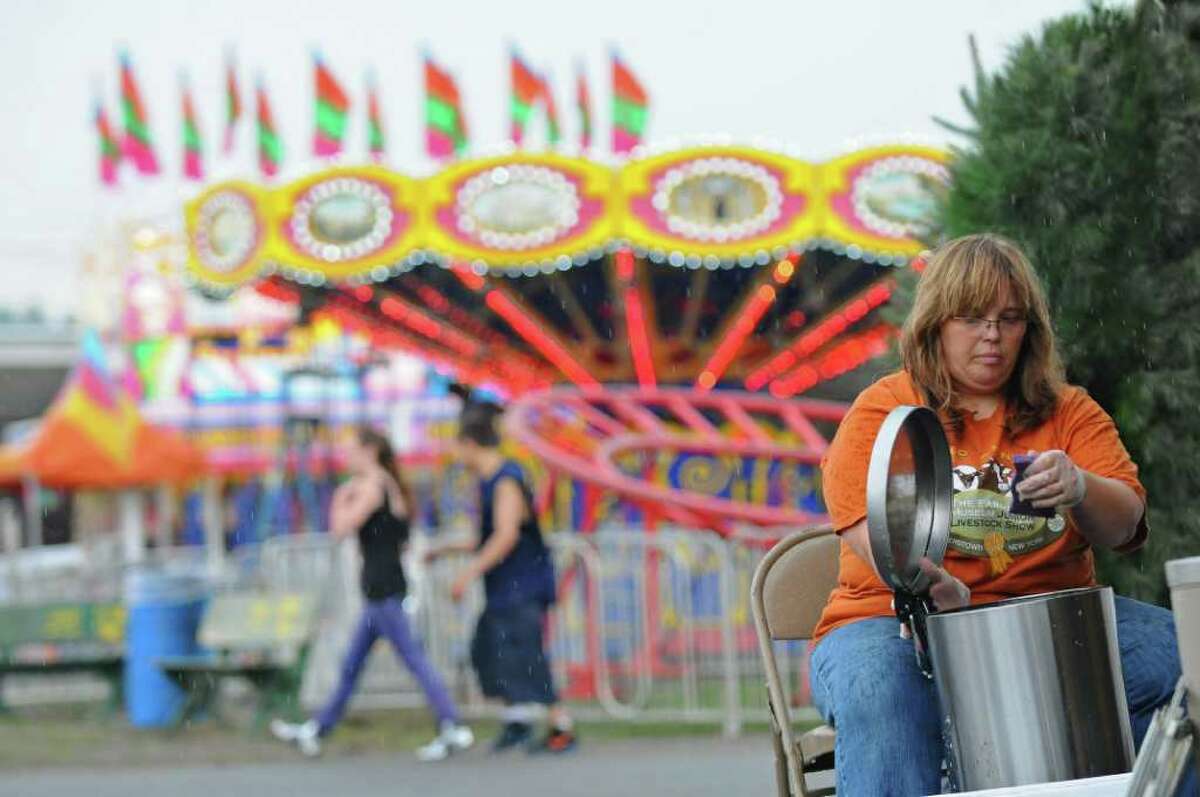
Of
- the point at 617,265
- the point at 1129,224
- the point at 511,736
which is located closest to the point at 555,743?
the point at 511,736

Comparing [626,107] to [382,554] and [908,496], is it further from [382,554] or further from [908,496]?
[908,496]

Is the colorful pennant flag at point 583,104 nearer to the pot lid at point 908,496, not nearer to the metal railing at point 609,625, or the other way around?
the metal railing at point 609,625

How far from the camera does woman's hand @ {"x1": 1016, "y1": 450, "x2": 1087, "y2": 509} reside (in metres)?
2.48

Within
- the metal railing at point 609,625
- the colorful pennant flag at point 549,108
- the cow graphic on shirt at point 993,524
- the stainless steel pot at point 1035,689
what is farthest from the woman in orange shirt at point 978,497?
the colorful pennant flag at point 549,108

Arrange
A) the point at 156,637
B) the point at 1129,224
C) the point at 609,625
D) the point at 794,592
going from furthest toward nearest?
1. the point at 156,637
2. the point at 609,625
3. the point at 1129,224
4. the point at 794,592

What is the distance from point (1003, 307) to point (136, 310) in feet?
139

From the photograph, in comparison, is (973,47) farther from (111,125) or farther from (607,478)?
(111,125)

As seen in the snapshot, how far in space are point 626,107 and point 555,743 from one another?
10025mm

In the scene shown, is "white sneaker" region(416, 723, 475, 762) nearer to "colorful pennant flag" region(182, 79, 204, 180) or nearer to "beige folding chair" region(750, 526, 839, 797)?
"beige folding chair" region(750, 526, 839, 797)

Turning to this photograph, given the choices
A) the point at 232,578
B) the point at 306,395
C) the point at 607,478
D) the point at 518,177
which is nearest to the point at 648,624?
the point at 607,478

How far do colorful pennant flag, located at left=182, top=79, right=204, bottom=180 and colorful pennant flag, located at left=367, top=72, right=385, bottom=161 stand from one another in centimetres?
276

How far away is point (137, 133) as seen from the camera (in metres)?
23.9

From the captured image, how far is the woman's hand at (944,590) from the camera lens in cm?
253

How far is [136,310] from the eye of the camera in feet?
142
